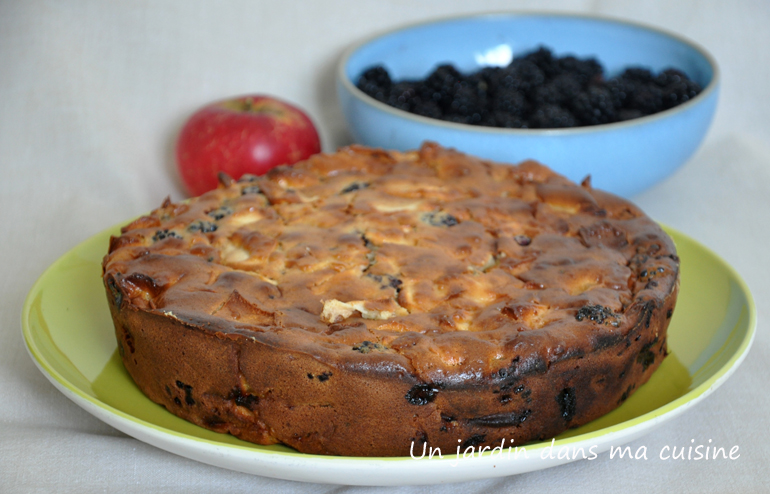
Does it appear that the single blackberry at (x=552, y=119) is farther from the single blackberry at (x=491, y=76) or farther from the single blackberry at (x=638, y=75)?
the single blackberry at (x=638, y=75)

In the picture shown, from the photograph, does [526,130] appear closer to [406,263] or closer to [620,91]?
[620,91]

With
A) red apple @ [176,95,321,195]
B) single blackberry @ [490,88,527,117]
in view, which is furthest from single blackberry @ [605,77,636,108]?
red apple @ [176,95,321,195]

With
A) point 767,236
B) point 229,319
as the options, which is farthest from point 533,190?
point 767,236

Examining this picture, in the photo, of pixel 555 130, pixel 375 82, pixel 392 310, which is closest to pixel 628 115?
pixel 555 130

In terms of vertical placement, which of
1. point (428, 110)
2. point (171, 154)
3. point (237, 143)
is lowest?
point (171, 154)

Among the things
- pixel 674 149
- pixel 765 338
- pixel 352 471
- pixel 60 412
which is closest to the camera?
pixel 352 471

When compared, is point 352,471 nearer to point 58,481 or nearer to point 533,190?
point 58,481
